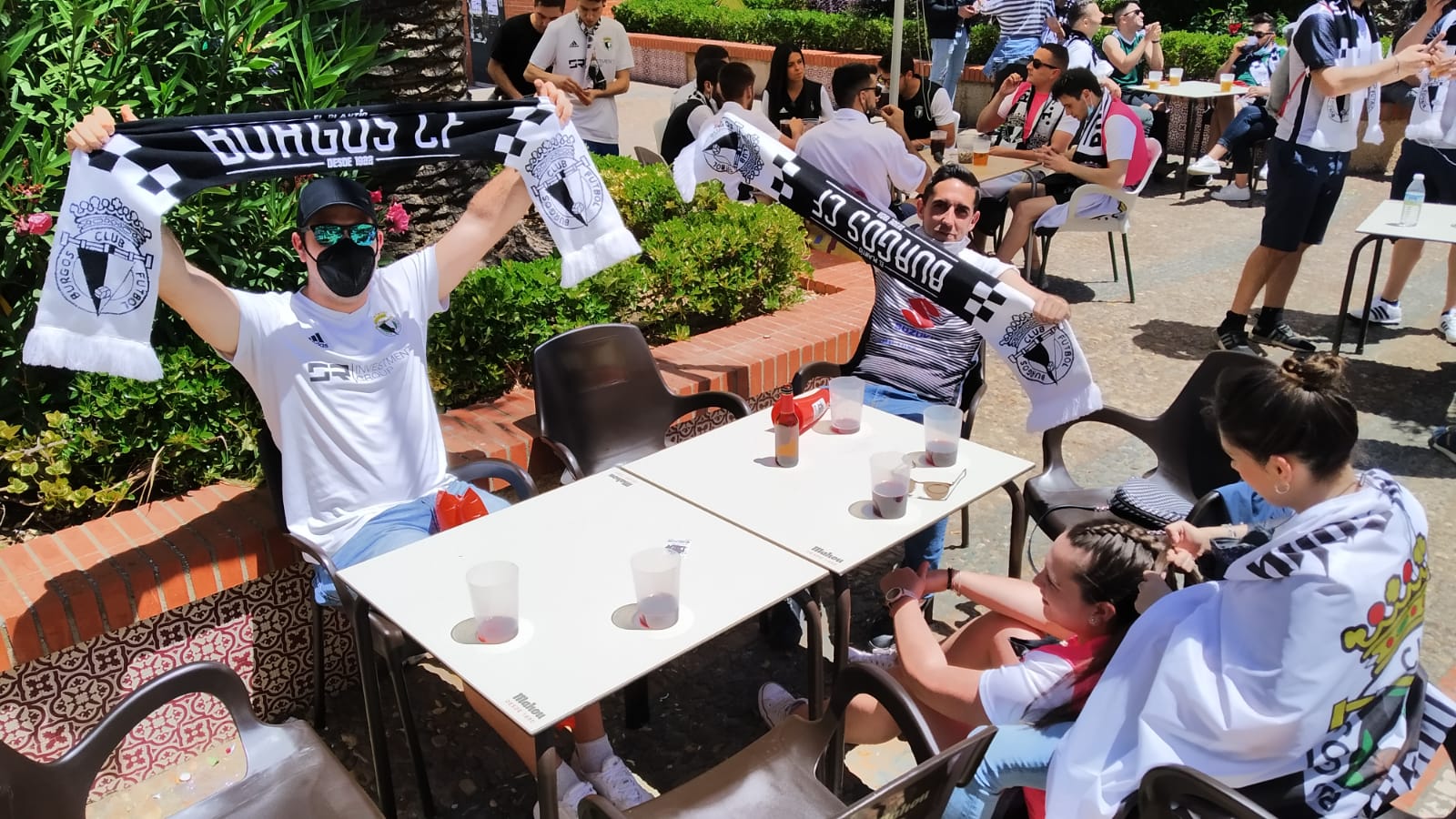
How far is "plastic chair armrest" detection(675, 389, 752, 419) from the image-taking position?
413cm

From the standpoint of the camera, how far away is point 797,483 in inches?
130

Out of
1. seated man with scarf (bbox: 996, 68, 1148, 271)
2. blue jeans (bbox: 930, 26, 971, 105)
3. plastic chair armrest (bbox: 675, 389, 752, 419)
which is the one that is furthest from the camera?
blue jeans (bbox: 930, 26, 971, 105)

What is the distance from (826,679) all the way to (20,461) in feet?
9.14


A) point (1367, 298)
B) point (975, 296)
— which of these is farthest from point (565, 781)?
point (1367, 298)

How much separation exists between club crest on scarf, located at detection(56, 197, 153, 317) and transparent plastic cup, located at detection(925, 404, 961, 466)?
2373mm

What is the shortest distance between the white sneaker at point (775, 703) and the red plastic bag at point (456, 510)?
1.12 meters

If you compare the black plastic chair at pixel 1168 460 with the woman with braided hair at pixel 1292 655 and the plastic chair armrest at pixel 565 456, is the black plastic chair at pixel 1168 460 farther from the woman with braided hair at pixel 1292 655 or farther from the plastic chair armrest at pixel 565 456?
the plastic chair armrest at pixel 565 456

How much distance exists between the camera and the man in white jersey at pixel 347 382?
10.00 ft

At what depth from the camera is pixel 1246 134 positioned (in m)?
10.5

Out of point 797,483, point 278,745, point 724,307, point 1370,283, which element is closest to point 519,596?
point 278,745

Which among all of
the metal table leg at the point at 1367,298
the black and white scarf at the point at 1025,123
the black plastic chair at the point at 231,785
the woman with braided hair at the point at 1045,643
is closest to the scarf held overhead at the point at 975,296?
the woman with braided hair at the point at 1045,643

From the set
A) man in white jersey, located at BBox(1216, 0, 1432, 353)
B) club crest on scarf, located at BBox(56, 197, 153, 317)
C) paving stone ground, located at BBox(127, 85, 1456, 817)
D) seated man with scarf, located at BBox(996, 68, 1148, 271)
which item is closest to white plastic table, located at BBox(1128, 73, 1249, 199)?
paving stone ground, located at BBox(127, 85, 1456, 817)

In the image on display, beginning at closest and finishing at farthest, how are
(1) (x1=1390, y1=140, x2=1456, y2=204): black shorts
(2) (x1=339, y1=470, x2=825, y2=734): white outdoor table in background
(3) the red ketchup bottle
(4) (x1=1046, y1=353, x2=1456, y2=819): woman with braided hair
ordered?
(4) (x1=1046, y1=353, x2=1456, y2=819): woman with braided hair → (2) (x1=339, y1=470, x2=825, y2=734): white outdoor table in background → (3) the red ketchup bottle → (1) (x1=1390, y1=140, x2=1456, y2=204): black shorts

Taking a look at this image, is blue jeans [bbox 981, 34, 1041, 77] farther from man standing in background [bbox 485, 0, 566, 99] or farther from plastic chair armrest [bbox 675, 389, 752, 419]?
plastic chair armrest [bbox 675, 389, 752, 419]
